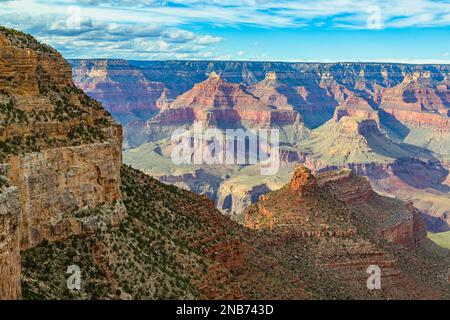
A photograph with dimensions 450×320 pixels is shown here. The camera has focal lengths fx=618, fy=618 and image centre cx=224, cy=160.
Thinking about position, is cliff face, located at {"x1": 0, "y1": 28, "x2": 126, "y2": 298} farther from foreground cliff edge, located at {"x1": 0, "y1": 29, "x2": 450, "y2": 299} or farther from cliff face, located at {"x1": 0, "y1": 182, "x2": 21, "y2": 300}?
cliff face, located at {"x1": 0, "y1": 182, "x2": 21, "y2": 300}

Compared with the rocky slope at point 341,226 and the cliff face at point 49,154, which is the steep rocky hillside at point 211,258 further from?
the cliff face at point 49,154

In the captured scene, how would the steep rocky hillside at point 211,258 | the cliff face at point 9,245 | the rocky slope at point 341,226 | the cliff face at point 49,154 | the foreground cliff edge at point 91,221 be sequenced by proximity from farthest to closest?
the rocky slope at point 341,226 → the steep rocky hillside at point 211,258 → the cliff face at point 49,154 → the foreground cliff edge at point 91,221 → the cliff face at point 9,245

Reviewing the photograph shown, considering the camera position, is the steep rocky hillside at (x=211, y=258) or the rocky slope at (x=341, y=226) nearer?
the steep rocky hillside at (x=211, y=258)

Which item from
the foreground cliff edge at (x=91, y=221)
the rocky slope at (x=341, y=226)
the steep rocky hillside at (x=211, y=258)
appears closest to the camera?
the foreground cliff edge at (x=91, y=221)

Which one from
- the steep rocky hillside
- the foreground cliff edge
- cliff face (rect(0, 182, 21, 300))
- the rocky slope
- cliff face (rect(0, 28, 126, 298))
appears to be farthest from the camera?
the rocky slope

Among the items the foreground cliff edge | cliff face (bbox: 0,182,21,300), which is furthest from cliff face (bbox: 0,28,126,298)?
cliff face (bbox: 0,182,21,300)

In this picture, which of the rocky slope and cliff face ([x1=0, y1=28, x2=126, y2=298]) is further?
the rocky slope

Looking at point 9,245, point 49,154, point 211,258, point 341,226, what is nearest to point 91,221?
point 49,154

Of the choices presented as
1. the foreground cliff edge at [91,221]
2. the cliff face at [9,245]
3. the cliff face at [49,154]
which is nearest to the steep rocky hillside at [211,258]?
the foreground cliff edge at [91,221]
